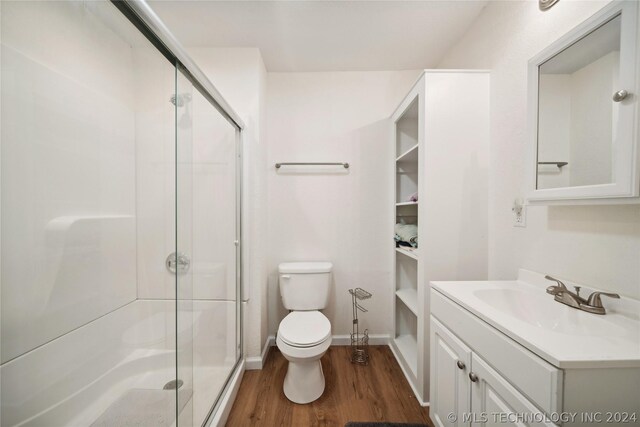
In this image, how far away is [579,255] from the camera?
91 cm

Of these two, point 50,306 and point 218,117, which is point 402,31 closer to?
point 218,117

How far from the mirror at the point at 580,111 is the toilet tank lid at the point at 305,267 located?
4.61 feet

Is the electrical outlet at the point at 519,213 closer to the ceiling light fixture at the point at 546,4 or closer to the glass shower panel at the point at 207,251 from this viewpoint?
the ceiling light fixture at the point at 546,4

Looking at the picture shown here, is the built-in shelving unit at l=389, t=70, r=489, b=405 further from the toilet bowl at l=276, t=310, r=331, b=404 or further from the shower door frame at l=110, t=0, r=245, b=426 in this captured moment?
the shower door frame at l=110, t=0, r=245, b=426

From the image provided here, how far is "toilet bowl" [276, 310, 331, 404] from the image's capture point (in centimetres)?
138

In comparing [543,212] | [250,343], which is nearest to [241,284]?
[250,343]

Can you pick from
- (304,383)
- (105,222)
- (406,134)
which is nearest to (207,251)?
(105,222)

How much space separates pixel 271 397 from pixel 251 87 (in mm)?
2206

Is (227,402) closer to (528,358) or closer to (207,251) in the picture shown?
(207,251)

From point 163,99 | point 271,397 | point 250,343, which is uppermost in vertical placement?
point 163,99

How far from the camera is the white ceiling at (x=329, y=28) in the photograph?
1.40 m

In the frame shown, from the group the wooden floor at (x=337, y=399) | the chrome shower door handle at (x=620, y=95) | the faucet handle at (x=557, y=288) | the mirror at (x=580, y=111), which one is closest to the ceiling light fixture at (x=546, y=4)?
the mirror at (x=580, y=111)

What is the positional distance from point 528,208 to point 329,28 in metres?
1.63

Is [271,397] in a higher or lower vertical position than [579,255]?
lower
